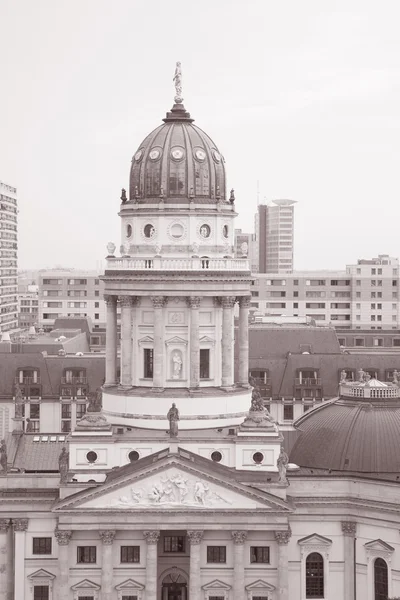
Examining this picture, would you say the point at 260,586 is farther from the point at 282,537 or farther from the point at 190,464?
the point at 190,464

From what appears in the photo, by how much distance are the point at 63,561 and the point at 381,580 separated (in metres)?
21.1

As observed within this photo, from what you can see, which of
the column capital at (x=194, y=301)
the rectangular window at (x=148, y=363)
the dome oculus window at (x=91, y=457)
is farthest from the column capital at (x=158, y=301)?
the dome oculus window at (x=91, y=457)

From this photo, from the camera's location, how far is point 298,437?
11306 centimetres

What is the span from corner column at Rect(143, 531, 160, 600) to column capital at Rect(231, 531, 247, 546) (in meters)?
4.95

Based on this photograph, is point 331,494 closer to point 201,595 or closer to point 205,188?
point 201,595

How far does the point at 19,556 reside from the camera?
105625 millimetres

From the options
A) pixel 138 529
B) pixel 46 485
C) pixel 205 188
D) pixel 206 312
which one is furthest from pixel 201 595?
pixel 205 188

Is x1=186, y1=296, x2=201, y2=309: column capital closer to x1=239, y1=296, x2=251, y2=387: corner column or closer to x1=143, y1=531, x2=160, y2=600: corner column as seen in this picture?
x1=239, y1=296, x2=251, y2=387: corner column

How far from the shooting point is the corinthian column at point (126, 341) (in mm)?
109125

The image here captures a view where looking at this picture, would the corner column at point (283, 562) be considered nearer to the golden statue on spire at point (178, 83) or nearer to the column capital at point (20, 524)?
the column capital at point (20, 524)

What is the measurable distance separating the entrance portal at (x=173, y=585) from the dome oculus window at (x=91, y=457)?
9361 millimetres

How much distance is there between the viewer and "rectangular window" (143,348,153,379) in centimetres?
10956

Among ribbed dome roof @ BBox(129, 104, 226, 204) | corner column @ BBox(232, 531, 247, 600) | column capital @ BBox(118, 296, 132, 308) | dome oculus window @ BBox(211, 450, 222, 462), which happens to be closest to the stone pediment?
corner column @ BBox(232, 531, 247, 600)

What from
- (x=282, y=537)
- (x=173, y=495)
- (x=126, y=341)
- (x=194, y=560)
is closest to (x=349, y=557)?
(x=282, y=537)
